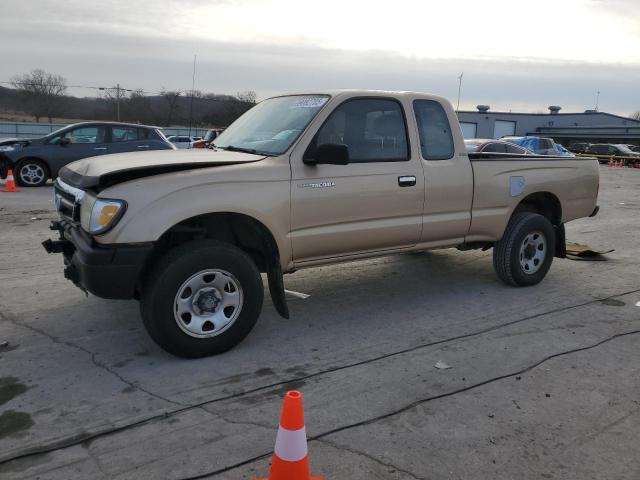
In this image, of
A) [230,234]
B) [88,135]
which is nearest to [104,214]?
[230,234]

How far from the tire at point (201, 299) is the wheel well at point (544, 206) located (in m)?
3.49

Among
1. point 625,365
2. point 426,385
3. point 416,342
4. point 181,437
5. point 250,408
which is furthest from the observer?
point 416,342

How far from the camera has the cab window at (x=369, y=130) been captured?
4.71 meters

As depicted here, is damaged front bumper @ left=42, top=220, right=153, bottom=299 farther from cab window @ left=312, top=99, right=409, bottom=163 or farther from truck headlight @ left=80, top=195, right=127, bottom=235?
cab window @ left=312, top=99, right=409, bottom=163

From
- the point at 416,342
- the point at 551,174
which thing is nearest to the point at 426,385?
the point at 416,342

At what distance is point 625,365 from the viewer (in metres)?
4.20

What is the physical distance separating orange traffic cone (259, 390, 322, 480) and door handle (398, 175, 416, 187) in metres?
2.89

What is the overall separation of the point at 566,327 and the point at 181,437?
3.48 metres

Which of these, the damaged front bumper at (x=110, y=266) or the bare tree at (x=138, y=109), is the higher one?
the bare tree at (x=138, y=109)

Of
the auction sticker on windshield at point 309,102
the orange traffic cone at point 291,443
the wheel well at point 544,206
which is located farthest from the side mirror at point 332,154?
the wheel well at point 544,206

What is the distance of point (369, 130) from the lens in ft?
16.2

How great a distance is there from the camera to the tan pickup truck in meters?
3.80

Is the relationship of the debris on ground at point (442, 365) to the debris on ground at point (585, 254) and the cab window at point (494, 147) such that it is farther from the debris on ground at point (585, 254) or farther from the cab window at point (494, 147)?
the cab window at point (494, 147)

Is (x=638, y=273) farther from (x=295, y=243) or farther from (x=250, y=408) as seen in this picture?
(x=250, y=408)
